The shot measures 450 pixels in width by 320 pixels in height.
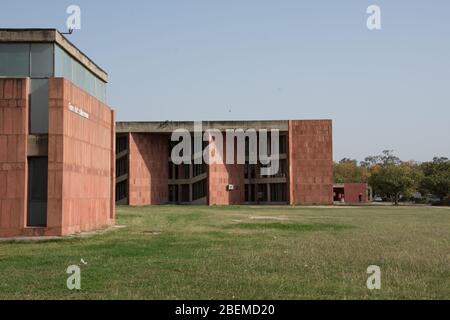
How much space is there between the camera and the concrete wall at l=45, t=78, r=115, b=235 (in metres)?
23.8

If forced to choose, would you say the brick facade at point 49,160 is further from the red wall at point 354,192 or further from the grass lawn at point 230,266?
the red wall at point 354,192

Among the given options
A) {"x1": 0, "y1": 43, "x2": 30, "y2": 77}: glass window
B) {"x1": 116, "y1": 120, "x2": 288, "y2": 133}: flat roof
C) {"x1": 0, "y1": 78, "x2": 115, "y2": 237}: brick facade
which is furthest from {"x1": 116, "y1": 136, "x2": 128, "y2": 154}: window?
{"x1": 0, "y1": 43, "x2": 30, "y2": 77}: glass window

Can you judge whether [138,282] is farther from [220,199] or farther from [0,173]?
[220,199]

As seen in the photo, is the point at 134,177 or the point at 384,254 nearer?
the point at 384,254

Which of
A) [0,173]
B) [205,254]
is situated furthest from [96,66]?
[205,254]

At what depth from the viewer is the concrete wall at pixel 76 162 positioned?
23.8m

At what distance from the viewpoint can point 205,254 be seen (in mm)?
18016

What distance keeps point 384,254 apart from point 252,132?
58381mm

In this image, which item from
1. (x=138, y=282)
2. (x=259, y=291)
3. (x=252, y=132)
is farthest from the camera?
(x=252, y=132)

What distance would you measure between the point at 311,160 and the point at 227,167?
1104 cm

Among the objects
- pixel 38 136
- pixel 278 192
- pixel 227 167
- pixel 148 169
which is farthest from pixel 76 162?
pixel 278 192

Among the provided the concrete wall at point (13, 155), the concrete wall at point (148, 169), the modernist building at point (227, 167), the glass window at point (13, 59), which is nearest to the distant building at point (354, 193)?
the modernist building at point (227, 167)

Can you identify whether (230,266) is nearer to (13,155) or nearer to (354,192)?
(13,155)
